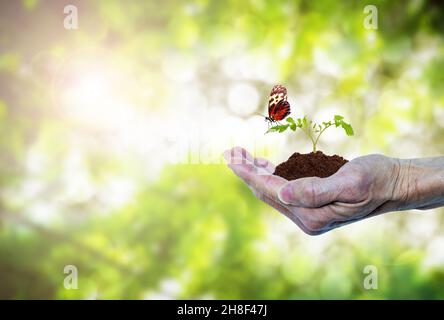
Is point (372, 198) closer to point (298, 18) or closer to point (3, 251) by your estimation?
point (298, 18)

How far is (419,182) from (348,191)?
0.75 feet

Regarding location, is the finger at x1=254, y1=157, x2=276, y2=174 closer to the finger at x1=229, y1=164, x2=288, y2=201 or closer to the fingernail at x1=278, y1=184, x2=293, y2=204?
the finger at x1=229, y1=164, x2=288, y2=201

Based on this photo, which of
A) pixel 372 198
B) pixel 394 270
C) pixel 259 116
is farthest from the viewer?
pixel 394 270

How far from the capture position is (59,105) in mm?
2111

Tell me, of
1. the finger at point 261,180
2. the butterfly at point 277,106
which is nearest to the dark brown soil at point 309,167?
the finger at point 261,180

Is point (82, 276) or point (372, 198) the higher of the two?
point (372, 198)

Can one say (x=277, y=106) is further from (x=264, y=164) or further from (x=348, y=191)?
(x=348, y=191)

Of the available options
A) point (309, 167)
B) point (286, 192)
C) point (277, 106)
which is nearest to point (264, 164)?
point (309, 167)

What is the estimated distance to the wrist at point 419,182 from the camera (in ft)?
3.67

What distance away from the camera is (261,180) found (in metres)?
1.18

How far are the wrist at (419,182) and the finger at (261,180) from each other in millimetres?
247

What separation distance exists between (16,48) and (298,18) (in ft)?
3.70

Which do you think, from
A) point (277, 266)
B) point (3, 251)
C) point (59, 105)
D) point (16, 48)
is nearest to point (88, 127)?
point (59, 105)

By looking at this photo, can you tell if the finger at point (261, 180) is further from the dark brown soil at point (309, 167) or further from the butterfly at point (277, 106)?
the butterfly at point (277, 106)
